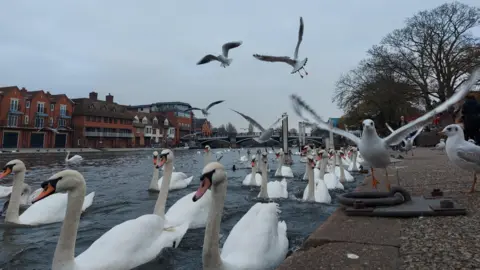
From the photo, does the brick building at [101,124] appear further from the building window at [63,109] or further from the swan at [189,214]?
the swan at [189,214]

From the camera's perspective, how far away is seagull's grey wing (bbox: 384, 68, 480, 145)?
441 centimetres

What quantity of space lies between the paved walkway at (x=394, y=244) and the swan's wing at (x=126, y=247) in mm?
2039

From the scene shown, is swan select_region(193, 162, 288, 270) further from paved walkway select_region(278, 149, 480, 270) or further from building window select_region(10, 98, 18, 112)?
building window select_region(10, 98, 18, 112)

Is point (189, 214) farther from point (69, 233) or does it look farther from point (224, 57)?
point (224, 57)

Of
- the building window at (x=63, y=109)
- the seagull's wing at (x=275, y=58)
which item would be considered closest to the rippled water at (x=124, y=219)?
the seagull's wing at (x=275, y=58)

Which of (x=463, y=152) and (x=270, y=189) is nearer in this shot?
(x=463, y=152)

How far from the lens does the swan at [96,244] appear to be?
314cm

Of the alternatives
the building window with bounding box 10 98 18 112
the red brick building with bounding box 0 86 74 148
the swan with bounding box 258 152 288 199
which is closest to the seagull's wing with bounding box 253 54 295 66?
the swan with bounding box 258 152 288 199

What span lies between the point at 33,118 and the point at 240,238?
64.2 m

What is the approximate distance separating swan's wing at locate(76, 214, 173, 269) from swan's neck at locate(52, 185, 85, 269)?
17 centimetres

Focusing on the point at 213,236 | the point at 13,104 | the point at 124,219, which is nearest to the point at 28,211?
the point at 124,219

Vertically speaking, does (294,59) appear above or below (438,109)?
above

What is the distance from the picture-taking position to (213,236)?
3.15 m

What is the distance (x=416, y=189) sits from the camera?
578 cm
